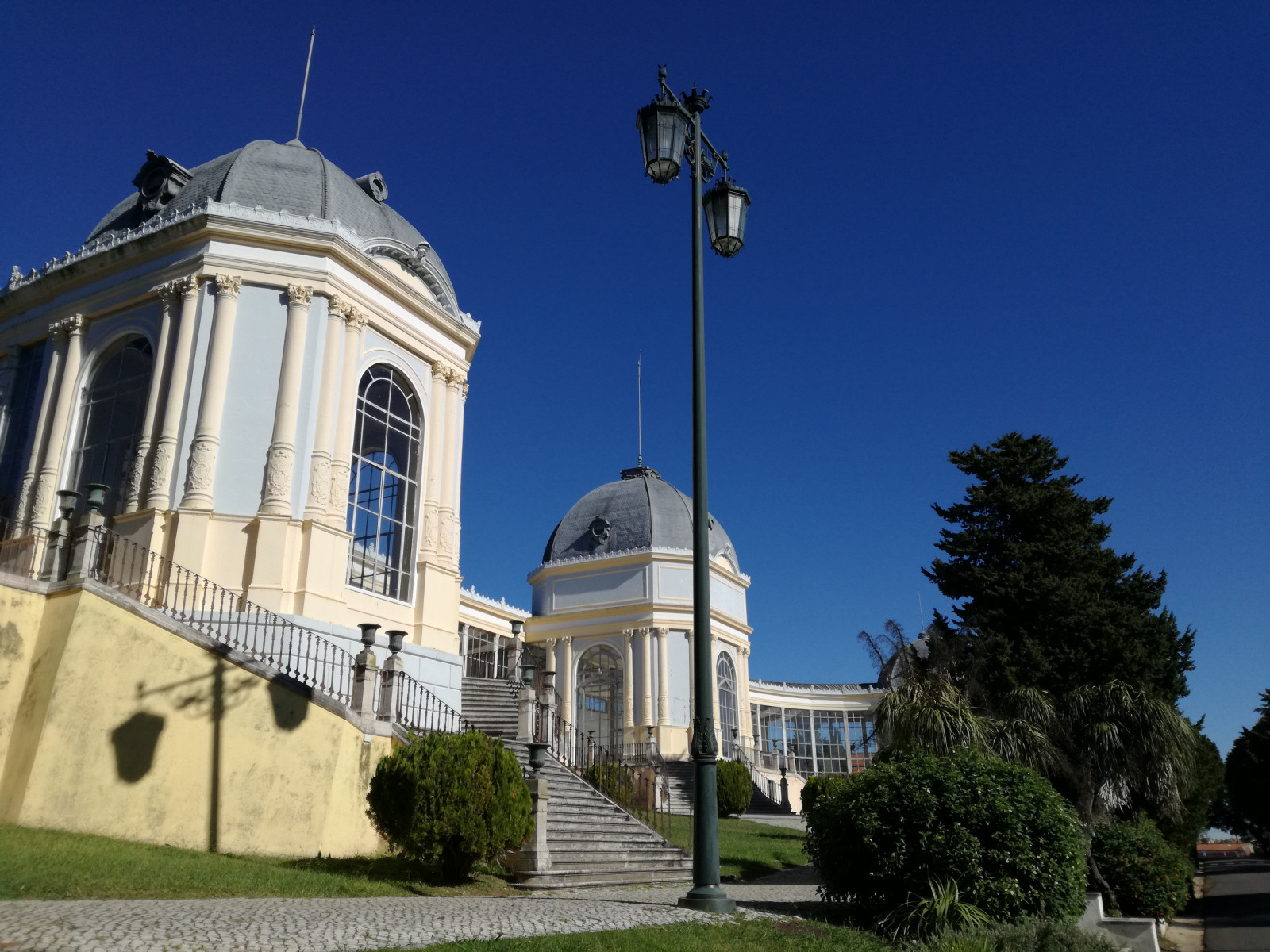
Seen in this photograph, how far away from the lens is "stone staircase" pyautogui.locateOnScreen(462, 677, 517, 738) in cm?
1955

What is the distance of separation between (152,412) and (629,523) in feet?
77.1

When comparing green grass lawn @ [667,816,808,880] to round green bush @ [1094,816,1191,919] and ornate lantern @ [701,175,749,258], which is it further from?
ornate lantern @ [701,175,749,258]

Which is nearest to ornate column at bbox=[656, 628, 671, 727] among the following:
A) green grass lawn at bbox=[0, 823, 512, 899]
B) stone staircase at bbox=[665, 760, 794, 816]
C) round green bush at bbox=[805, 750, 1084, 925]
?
stone staircase at bbox=[665, 760, 794, 816]

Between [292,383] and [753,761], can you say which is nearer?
[292,383]

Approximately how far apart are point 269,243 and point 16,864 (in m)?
13.0

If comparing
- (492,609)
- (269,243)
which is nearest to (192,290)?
(269,243)

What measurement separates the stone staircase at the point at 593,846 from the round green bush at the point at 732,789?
39.7 ft

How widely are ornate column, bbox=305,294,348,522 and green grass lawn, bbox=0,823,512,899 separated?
7.29 metres

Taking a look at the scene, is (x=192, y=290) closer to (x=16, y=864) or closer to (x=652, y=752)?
(x=16, y=864)

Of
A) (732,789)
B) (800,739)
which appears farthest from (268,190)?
(800,739)

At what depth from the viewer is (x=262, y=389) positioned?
1822 centimetres

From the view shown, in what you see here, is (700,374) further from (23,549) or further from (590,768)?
(23,549)

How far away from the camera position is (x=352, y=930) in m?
7.20

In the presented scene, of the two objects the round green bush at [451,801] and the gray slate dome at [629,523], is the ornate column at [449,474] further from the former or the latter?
the gray slate dome at [629,523]
